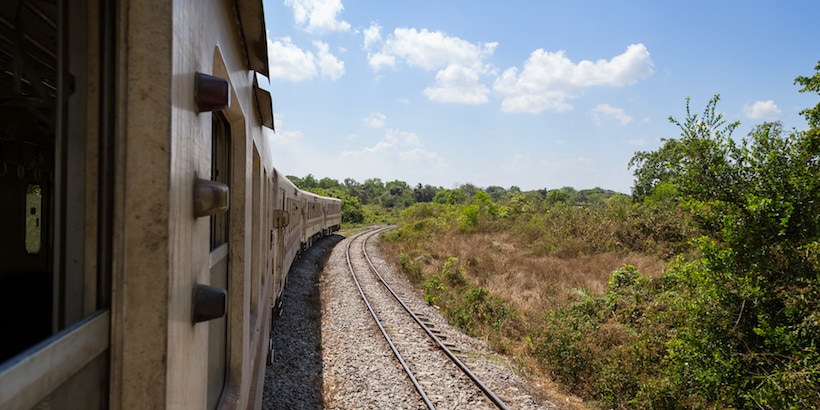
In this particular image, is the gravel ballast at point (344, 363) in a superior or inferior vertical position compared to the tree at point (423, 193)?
inferior

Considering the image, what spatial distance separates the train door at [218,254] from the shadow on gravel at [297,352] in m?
3.89

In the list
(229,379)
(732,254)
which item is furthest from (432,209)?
(229,379)

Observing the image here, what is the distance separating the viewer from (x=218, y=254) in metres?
2.33

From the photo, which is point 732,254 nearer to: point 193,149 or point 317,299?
point 193,149

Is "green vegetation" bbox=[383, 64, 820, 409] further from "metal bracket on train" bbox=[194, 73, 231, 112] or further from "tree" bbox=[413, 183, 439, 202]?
"tree" bbox=[413, 183, 439, 202]

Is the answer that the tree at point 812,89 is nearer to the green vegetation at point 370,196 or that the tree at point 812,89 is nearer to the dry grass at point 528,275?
the dry grass at point 528,275

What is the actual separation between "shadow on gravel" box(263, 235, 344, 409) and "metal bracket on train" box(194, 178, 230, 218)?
5433 millimetres

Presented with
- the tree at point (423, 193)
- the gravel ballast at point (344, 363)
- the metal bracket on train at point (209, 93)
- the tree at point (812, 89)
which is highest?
the tree at point (423, 193)

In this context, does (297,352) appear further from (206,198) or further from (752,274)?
(206,198)

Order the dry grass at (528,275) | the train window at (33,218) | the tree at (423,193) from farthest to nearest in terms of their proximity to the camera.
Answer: the tree at (423,193) → the dry grass at (528,275) → the train window at (33,218)

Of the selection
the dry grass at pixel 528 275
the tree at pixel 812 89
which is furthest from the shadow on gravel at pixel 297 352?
the tree at pixel 812 89

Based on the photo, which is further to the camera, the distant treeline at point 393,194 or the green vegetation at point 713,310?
the distant treeline at point 393,194

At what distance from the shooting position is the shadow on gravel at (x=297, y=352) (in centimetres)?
665

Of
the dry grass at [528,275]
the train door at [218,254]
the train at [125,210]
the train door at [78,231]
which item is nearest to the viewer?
the train door at [78,231]
